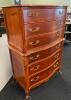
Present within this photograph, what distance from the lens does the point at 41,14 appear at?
150 centimetres

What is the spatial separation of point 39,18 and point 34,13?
0.11 m

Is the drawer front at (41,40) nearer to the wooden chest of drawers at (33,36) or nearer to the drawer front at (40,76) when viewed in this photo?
the wooden chest of drawers at (33,36)

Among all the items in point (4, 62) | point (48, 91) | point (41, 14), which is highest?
point (41, 14)

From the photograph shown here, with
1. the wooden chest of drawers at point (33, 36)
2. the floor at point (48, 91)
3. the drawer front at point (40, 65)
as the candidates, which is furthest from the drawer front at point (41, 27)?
the floor at point (48, 91)

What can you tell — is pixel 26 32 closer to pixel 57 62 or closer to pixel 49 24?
pixel 49 24

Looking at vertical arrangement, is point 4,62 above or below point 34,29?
below

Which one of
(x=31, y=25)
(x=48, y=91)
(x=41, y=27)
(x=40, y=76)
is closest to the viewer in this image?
(x=31, y=25)

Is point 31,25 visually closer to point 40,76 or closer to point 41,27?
point 41,27

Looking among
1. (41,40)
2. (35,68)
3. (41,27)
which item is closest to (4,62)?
(35,68)

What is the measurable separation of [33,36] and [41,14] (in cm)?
29

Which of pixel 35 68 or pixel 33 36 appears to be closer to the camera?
pixel 33 36

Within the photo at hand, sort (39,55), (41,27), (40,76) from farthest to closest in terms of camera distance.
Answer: (40,76)
(39,55)
(41,27)

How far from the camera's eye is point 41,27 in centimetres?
157

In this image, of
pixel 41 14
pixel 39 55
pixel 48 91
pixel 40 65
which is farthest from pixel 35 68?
pixel 41 14
